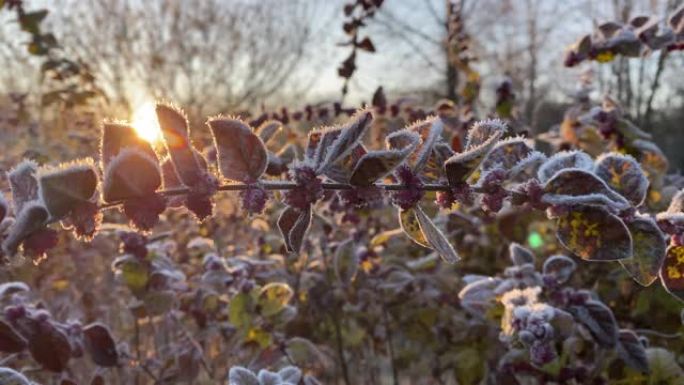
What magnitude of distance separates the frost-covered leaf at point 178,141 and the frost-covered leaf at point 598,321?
40.1 inches

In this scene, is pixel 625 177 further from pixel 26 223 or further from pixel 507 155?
pixel 26 223

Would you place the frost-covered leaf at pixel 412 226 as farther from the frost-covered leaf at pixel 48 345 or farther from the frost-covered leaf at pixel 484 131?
the frost-covered leaf at pixel 48 345

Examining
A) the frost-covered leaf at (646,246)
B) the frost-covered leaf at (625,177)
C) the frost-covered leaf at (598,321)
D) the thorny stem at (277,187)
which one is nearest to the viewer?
the thorny stem at (277,187)

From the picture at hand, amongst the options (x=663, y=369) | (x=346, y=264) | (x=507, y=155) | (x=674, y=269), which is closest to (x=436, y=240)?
(x=507, y=155)

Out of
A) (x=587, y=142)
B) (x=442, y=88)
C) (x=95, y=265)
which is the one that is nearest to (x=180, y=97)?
(x=442, y=88)

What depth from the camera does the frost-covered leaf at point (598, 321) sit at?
152cm

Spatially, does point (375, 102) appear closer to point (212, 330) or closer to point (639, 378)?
point (212, 330)

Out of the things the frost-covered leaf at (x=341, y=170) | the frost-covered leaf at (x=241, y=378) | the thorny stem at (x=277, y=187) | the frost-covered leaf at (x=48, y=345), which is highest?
the frost-covered leaf at (x=341, y=170)

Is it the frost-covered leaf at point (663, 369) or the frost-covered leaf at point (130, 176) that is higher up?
the frost-covered leaf at point (130, 176)

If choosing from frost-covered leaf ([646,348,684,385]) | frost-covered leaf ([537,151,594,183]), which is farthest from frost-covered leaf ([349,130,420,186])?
frost-covered leaf ([646,348,684,385])

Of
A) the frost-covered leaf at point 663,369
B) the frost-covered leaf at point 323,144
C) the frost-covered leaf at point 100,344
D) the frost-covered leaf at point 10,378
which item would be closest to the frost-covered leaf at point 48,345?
the frost-covered leaf at point 100,344

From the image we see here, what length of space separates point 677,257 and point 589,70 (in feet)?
7.60

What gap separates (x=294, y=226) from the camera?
2.98 feet

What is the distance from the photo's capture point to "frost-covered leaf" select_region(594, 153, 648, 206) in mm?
1083
